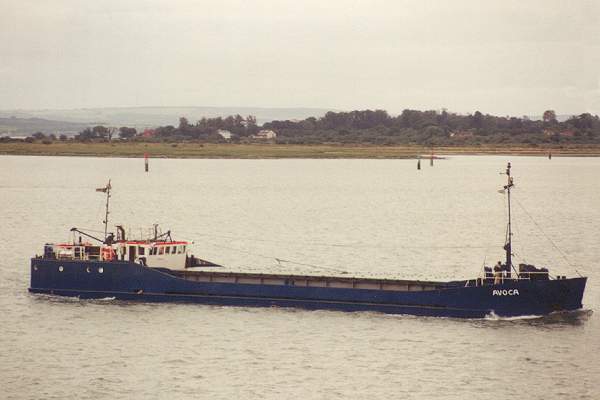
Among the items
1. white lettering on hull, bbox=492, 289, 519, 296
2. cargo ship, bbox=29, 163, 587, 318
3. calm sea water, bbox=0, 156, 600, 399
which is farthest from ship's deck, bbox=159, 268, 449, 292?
white lettering on hull, bbox=492, 289, 519, 296

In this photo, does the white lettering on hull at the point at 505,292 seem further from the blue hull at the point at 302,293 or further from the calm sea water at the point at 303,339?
the calm sea water at the point at 303,339

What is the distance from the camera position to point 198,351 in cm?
4612

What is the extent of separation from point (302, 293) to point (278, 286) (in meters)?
1.36

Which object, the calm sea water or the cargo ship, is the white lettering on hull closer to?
the cargo ship

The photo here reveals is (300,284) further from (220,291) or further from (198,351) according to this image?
(198,351)

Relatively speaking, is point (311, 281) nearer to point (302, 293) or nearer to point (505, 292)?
point (302, 293)

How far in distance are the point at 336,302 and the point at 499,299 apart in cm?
843

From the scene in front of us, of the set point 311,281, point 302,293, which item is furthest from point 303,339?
point 311,281

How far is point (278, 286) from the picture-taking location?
54.0m

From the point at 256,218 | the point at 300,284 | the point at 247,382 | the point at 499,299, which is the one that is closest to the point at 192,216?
the point at 256,218

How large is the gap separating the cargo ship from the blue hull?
0.05m

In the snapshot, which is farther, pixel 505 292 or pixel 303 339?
pixel 505 292

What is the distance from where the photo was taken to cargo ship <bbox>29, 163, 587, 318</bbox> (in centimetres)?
5131

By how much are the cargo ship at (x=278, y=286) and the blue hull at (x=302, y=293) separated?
0.17 feet
